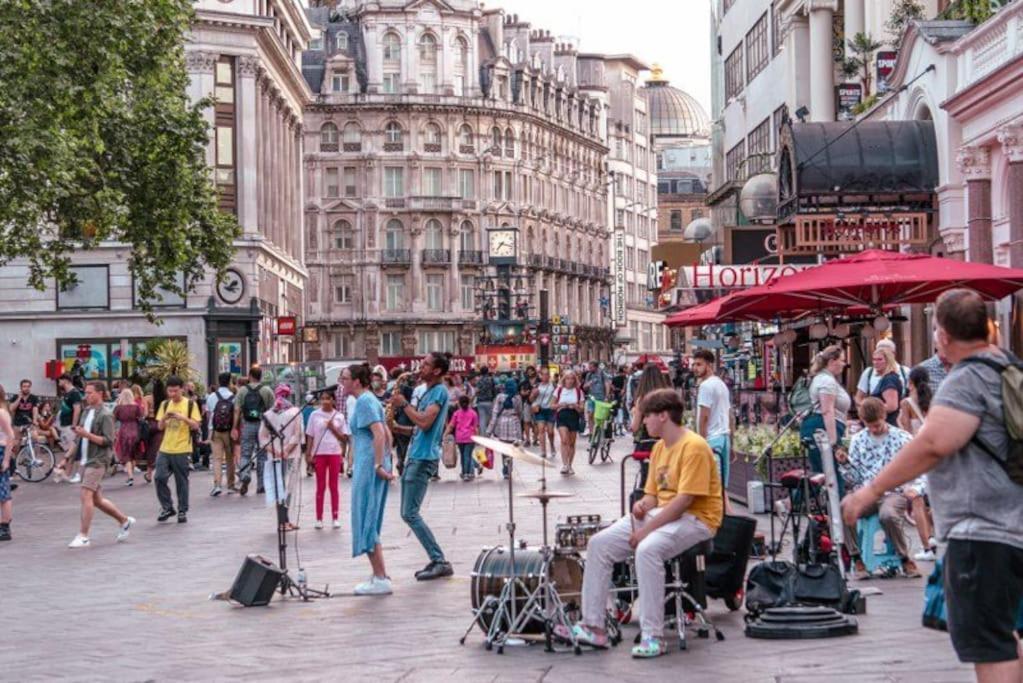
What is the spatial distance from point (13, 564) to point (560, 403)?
52.3 ft

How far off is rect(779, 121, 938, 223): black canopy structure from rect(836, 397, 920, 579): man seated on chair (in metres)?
16.7

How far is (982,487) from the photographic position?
7.25 meters

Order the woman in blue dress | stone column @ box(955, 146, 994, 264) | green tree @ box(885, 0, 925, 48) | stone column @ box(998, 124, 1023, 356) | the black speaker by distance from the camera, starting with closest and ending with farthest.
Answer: the black speaker < the woman in blue dress < stone column @ box(998, 124, 1023, 356) < stone column @ box(955, 146, 994, 264) < green tree @ box(885, 0, 925, 48)

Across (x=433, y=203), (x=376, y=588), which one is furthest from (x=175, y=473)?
(x=433, y=203)

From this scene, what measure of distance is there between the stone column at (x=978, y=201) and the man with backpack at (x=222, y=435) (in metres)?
10.6

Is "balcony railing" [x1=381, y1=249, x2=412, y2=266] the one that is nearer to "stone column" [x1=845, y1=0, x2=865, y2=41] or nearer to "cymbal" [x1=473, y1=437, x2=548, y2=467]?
"stone column" [x1=845, y1=0, x2=865, y2=41]

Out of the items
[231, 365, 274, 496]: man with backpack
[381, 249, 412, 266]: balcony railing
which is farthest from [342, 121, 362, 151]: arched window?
[231, 365, 274, 496]: man with backpack

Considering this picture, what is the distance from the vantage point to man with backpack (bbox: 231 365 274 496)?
27875mm

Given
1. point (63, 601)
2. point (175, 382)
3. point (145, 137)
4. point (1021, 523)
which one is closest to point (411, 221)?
point (145, 137)

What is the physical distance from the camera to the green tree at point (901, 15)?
3575 cm

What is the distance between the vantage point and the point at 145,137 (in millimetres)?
37312

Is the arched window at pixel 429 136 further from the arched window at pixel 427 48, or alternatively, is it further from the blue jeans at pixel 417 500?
the blue jeans at pixel 417 500

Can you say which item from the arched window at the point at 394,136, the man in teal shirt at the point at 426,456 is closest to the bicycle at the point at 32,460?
the man in teal shirt at the point at 426,456

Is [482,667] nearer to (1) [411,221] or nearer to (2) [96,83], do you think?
(2) [96,83]
